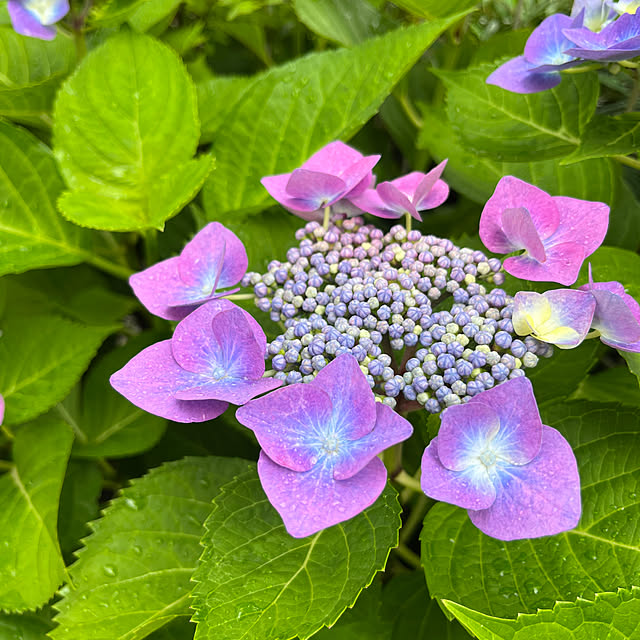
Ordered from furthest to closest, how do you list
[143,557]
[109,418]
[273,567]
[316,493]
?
[109,418] → [143,557] → [273,567] → [316,493]

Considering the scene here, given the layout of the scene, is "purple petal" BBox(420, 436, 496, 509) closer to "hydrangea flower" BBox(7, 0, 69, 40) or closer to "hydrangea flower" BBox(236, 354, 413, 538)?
"hydrangea flower" BBox(236, 354, 413, 538)

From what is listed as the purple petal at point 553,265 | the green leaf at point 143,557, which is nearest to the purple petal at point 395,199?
the purple petal at point 553,265

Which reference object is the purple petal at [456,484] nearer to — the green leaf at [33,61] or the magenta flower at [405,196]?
the magenta flower at [405,196]

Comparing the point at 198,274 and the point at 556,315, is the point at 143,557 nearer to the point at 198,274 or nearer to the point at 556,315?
the point at 198,274

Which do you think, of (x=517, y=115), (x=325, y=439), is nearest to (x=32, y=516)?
(x=325, y=439)

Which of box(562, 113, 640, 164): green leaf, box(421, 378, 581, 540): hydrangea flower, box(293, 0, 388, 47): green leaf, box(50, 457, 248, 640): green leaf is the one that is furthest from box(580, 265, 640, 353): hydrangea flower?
box(293, 0, 388, 47): green leaf

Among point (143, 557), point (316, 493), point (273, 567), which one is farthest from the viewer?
point (143, 557)
